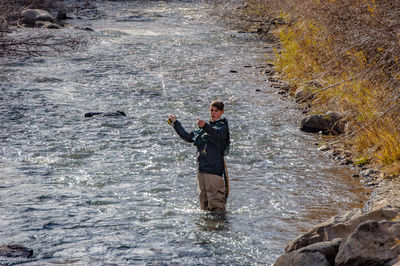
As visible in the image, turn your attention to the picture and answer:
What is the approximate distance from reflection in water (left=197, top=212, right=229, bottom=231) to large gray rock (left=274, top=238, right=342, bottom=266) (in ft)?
5.92

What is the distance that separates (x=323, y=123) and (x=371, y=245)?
21.7ft

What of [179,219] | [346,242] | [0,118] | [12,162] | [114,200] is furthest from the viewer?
[0,118]

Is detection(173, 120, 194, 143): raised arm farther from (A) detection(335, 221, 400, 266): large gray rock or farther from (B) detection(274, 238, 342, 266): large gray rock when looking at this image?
(A) detection(335, 221, 400, 266): large gray rock

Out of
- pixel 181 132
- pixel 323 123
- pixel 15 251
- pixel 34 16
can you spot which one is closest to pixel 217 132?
pixel 181 132

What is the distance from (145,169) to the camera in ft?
29.9

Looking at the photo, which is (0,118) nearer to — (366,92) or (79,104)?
(79,104)

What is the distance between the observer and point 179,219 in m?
6.99

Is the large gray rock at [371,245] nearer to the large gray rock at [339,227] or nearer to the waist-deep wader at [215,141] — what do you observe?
the large gray rock at [339,227]

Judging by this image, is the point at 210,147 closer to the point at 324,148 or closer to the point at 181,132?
the point at 181,132

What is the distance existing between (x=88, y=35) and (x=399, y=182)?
57.7ft

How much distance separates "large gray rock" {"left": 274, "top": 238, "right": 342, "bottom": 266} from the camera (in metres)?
4.65

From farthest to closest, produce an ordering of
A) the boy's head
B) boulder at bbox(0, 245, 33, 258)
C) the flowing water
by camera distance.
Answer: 1. the boy's head
2. the flowing water
3. boulder at bbox(0, 245, 33, 258)

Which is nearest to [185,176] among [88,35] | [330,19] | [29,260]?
[29,260]

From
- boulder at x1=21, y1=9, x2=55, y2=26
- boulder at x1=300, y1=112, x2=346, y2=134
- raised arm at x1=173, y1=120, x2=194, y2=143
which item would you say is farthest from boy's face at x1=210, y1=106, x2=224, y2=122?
boulder at x1=21, y1=9, x2=55, y2=26
